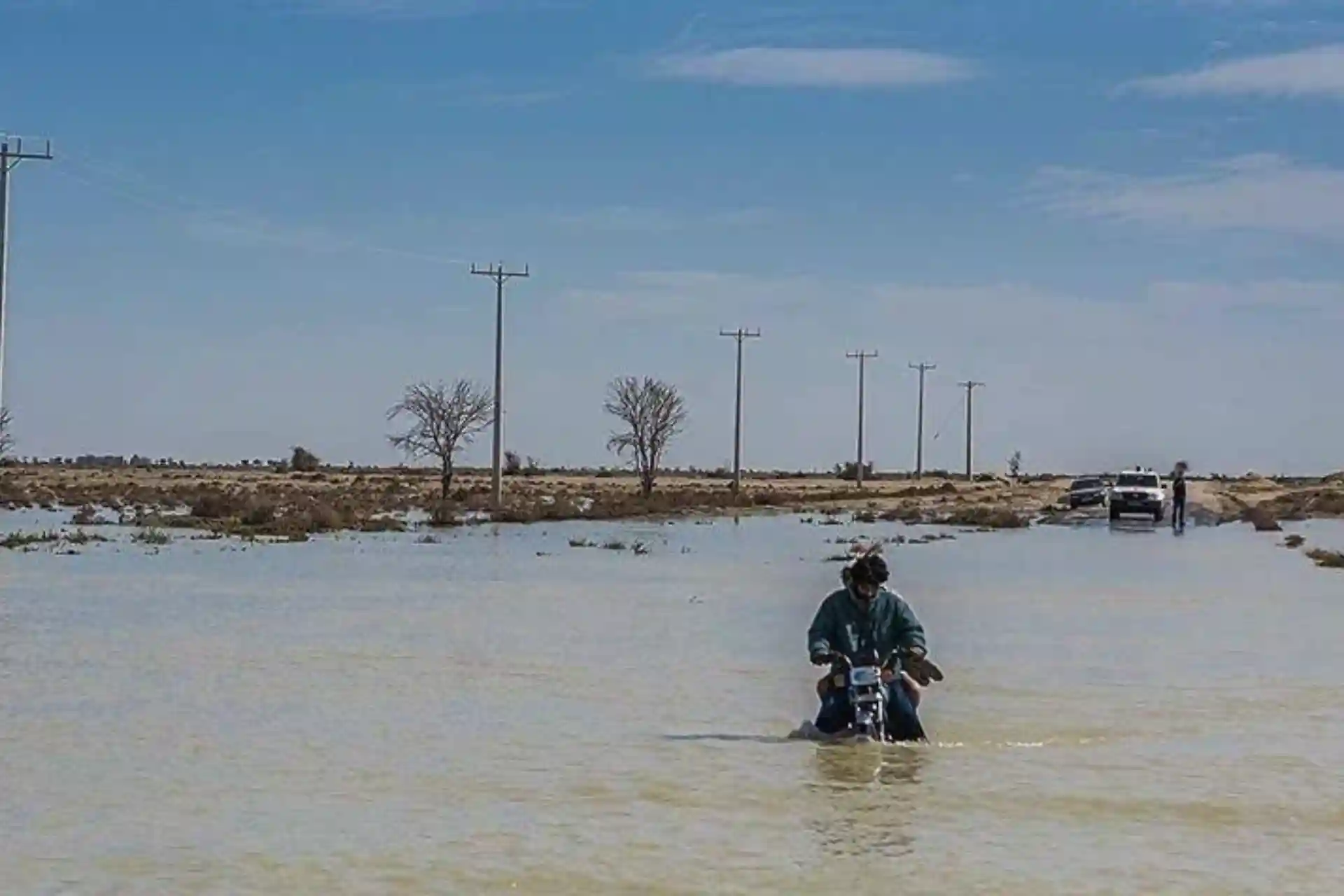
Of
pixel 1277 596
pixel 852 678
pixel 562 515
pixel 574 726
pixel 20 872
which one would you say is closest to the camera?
pixel 20 872

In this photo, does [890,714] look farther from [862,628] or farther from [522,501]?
[522,501]

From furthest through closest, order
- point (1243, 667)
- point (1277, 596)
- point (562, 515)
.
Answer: point (562, 515)
point (1277, 596)
point (1243, 667)

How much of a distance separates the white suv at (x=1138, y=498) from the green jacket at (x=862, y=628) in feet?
185

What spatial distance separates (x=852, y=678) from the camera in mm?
14391

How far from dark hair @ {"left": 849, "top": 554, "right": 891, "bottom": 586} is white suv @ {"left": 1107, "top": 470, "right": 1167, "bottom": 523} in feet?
186

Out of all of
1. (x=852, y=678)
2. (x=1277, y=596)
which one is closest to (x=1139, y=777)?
(x=852, y=678)

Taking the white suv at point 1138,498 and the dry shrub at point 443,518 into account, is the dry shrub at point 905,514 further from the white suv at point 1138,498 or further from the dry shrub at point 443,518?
the dry shrub at point 443,518

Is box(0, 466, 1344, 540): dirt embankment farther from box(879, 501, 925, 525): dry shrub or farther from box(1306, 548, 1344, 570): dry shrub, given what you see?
box(1306, 548, 1344, 570): dry shrub

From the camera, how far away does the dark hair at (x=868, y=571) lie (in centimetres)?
1403

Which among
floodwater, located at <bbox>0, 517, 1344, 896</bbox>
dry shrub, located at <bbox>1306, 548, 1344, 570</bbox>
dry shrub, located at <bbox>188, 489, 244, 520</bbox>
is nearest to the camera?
floodwater, located at <bbox>0, 517, 1344, 896</bbox>

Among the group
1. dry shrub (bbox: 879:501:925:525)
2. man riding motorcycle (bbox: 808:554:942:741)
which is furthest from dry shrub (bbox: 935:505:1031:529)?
man riding motorcycle (bbox: 808:554:942:741)

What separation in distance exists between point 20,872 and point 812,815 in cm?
453

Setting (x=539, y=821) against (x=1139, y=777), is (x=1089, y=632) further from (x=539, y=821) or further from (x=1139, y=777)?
(x=539, y=821)

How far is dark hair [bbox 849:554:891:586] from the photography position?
14.0m
